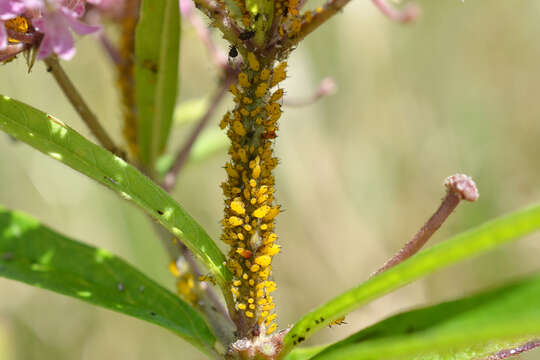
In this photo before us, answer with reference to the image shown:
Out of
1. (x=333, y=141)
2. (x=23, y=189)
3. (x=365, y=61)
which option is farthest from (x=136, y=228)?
(x=365, y=61)

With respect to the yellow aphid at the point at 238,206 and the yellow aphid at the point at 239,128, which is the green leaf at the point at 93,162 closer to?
the yellow aphid at the point at 238,206

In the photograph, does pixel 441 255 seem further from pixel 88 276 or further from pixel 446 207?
pixel 88 276

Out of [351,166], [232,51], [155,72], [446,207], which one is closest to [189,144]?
[155,72]

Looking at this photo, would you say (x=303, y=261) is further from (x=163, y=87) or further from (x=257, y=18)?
(x=257, y=18)

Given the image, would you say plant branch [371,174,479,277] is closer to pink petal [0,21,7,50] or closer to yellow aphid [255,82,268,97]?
yellow aphid [255,82,268,97]

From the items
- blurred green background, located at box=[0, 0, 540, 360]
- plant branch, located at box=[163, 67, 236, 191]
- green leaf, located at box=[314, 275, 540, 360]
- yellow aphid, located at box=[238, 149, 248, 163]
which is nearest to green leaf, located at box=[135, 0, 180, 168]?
plant branch, located at box=[163, 67, 236, 191]

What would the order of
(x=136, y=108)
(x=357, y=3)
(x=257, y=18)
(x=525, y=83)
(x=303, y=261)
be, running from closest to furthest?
(x=257, y=18) → (x=136, y=108) → (x=357, y=3) → (x=303, y=261) → (x=525, y=83)

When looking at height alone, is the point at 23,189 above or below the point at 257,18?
Answer: above
